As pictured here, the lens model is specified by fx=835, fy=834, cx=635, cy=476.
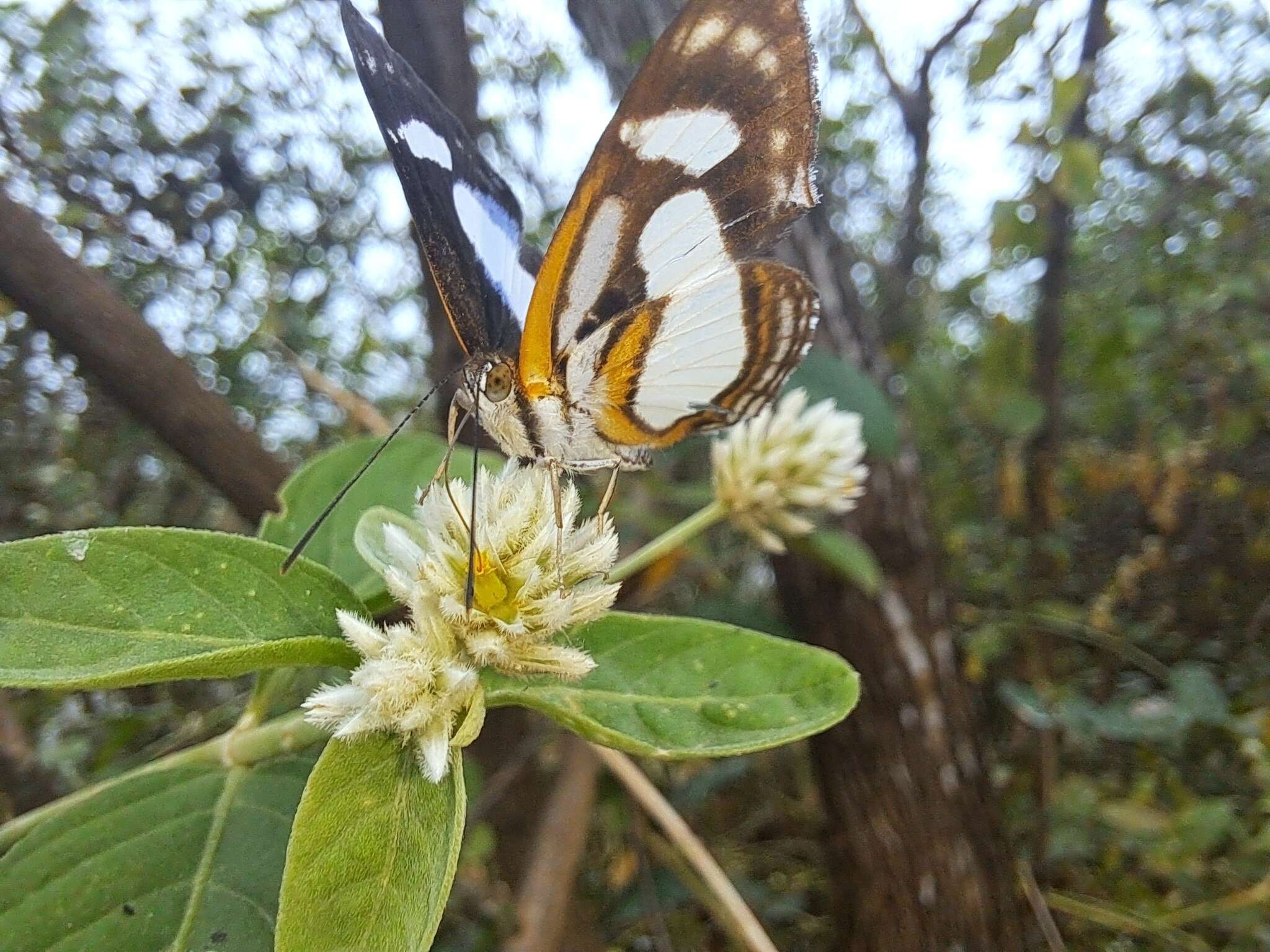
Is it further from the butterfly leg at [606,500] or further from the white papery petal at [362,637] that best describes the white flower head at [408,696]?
the butterfly leg at [606,500]

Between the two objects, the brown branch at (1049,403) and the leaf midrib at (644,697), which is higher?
the leaf midrib at (644,697)

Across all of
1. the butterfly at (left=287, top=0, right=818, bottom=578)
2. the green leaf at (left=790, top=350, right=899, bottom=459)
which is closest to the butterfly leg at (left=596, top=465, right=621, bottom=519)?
the butterfly at (left=287, top=0, right=818, bottom=578)

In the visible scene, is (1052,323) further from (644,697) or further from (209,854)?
(209,854)

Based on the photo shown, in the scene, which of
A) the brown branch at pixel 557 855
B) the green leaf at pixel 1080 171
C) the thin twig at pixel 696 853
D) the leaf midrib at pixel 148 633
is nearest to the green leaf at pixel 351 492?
the leaf midrib at pixel 148 633

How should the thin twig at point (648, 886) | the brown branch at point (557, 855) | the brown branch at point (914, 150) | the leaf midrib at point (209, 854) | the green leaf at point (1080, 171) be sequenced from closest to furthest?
the leaf midrib at point (209, 854)
the brown branch at point (557, 855)
the thin twig at point (648, 886)
the green leaf at point (1080, 171)
the brown branch at point (914, 150)

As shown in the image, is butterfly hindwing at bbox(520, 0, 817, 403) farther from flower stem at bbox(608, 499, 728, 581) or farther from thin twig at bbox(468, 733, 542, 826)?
thin twig at bbox(468, 733, 542, 826)

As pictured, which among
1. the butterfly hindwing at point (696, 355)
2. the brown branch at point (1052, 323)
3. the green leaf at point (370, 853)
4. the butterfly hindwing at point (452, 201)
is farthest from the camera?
the brown branch at point (1052, 323)
